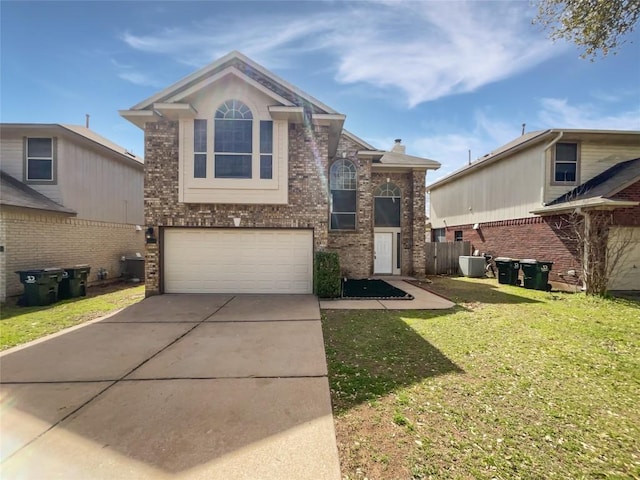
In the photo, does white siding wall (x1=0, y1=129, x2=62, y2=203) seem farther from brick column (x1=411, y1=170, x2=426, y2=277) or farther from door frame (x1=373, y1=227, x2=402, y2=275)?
brick column (x1=411, y1=170, x2=426, y2=277)

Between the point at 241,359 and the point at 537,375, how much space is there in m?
4.31

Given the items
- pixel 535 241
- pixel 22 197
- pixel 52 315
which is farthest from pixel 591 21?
pixel 22 197

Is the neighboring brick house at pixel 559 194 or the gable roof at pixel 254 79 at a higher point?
the gable roof at pixel 254 79

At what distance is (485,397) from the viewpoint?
3348 millimetres

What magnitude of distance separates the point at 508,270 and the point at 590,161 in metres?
5.51

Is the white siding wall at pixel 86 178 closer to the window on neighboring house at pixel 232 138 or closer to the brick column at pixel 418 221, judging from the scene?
the window on neighboring house at pixel 232 138

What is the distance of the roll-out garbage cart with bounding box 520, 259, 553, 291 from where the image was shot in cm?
1033

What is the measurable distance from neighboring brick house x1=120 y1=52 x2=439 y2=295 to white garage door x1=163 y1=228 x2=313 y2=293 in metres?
0.03

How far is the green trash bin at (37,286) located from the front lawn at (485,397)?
8714 mm

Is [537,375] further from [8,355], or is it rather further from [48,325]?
[48,325]

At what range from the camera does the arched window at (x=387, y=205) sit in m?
13.2

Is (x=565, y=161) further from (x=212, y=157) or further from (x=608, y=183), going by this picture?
(x=212, y=157)

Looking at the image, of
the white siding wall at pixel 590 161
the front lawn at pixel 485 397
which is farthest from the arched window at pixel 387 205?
the front lawn at pixel 485 397

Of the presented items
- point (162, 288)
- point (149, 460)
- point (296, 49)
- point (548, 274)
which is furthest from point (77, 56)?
point (548, 274)
